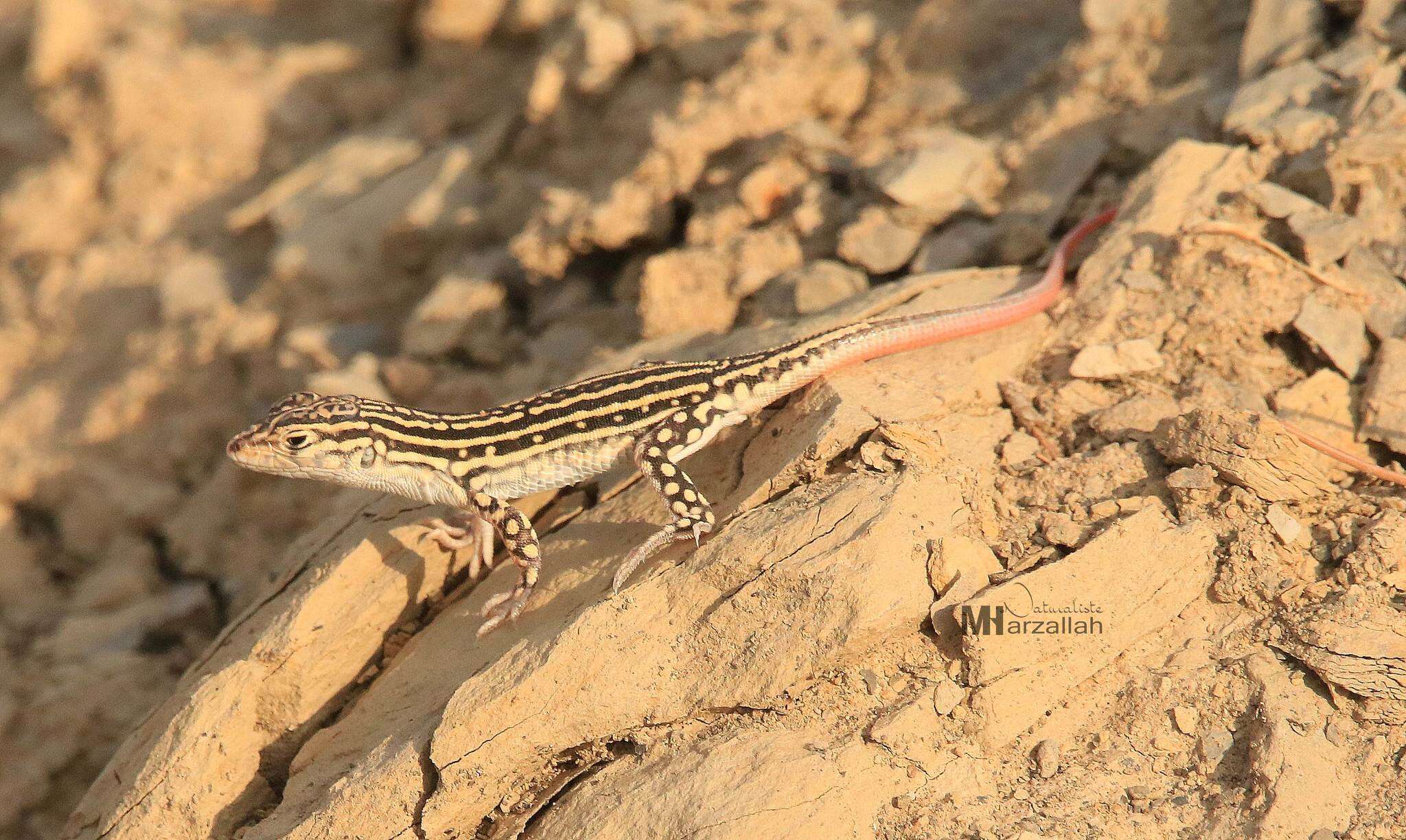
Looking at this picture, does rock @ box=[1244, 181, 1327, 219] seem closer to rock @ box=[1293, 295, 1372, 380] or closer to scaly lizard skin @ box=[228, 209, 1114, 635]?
rock @ box=[1293, 295, 1372, 380]

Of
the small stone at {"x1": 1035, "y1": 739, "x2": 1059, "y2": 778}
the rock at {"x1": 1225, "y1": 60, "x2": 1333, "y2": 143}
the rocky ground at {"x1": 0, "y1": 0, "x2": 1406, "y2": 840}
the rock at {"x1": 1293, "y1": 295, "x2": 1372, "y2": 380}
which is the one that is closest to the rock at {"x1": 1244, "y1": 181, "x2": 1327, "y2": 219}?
the rocky ground at {"x1": 0, "y1": 0, "x2": 1406, "y2": 840}

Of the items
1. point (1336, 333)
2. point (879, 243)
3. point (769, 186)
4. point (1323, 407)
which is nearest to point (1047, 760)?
point (1323, 407)

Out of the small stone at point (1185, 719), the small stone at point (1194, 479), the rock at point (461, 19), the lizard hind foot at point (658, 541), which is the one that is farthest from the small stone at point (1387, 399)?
the rock at point (461, 19)

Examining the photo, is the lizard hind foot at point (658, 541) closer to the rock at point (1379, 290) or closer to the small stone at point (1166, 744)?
the small stone at point (1166, 744)

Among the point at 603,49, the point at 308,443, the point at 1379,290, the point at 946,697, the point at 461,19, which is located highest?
the point at 461,19

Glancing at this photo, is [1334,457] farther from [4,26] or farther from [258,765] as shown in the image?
[4,26]

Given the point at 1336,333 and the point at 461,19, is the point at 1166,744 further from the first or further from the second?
the point at 461,19
